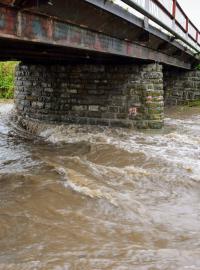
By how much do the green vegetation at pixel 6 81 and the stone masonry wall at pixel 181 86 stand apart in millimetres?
9417

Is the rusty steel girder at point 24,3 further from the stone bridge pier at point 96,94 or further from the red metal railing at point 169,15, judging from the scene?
the stone bridge pier at point 96,94

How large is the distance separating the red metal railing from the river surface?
10.3 ft

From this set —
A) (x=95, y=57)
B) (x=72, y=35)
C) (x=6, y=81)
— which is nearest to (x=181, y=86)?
(x=6, y=81)

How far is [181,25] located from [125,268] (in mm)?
12349

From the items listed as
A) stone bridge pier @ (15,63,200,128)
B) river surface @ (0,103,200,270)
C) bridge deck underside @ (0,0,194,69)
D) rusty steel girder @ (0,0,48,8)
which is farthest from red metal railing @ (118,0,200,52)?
river surface @ (0,103,200,270)

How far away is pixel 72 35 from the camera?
26.7ft

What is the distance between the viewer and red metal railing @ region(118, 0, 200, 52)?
393 inches

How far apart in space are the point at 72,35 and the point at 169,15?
18.0 feet

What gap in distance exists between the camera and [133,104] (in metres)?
12.9

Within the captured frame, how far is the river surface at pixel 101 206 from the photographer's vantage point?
14.3ft

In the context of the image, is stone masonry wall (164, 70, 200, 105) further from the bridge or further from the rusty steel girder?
the rusty steel girder

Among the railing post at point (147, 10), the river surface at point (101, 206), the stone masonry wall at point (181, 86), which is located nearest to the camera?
the river surface at point (101, 206)

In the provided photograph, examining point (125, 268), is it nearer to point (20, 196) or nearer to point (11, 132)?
point (20, 196)

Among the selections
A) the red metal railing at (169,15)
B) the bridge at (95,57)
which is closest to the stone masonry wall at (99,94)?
the bridge at (95,57)
